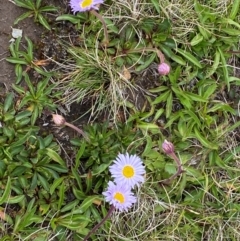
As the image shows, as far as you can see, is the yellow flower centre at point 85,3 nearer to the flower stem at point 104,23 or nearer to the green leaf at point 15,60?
the flower stem at point 104,23

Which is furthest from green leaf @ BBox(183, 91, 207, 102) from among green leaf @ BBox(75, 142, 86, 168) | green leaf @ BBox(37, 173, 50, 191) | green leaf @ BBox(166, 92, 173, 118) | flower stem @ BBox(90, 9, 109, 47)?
green leaf @ BBox(37, 173, 50, 191)

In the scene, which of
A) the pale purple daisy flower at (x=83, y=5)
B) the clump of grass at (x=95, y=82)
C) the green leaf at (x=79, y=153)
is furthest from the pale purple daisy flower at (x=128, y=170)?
the pale purple daisy flower at (x=83, y=5)

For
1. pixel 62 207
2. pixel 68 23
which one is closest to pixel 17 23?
pixel 68 23

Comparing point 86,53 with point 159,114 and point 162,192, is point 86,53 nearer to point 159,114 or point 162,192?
point 159,114

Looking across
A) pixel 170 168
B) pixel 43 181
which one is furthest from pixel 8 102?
pixel 170 168

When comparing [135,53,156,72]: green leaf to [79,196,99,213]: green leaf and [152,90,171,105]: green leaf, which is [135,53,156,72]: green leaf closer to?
[152,90,171,105]: green leaf

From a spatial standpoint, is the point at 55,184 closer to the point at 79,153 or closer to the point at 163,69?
the point at 79,153
